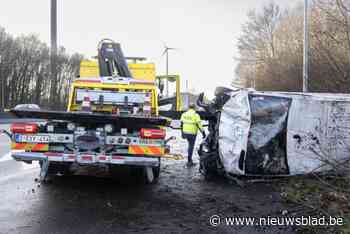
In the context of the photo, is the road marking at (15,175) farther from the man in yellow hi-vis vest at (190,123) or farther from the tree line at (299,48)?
the tree line at (299,48)

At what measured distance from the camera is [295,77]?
2248 centimetres

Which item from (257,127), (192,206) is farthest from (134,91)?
(192,206)

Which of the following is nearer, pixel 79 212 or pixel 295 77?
pixel 79 212

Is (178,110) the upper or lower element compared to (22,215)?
upper

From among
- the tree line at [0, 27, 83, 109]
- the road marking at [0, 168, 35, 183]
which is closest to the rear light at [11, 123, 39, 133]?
the road marking at [0, 168, 35, 183]

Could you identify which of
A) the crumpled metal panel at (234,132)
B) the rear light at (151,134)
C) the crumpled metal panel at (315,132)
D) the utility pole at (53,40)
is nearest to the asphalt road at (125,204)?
the crumpled metal panel at (234,132)

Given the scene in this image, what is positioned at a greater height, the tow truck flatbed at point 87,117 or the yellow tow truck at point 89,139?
the tow truck flatbed at point 87,117

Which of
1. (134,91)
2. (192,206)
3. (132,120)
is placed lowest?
(192,206)

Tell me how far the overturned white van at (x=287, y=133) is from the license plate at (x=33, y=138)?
3.52 meters

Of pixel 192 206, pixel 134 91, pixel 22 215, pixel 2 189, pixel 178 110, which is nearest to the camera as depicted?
pixel 22 215

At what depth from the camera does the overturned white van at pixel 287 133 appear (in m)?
7.59

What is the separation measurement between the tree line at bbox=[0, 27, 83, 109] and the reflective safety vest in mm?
33952

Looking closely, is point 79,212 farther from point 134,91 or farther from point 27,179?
point 134,91

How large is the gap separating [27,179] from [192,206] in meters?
3.77
